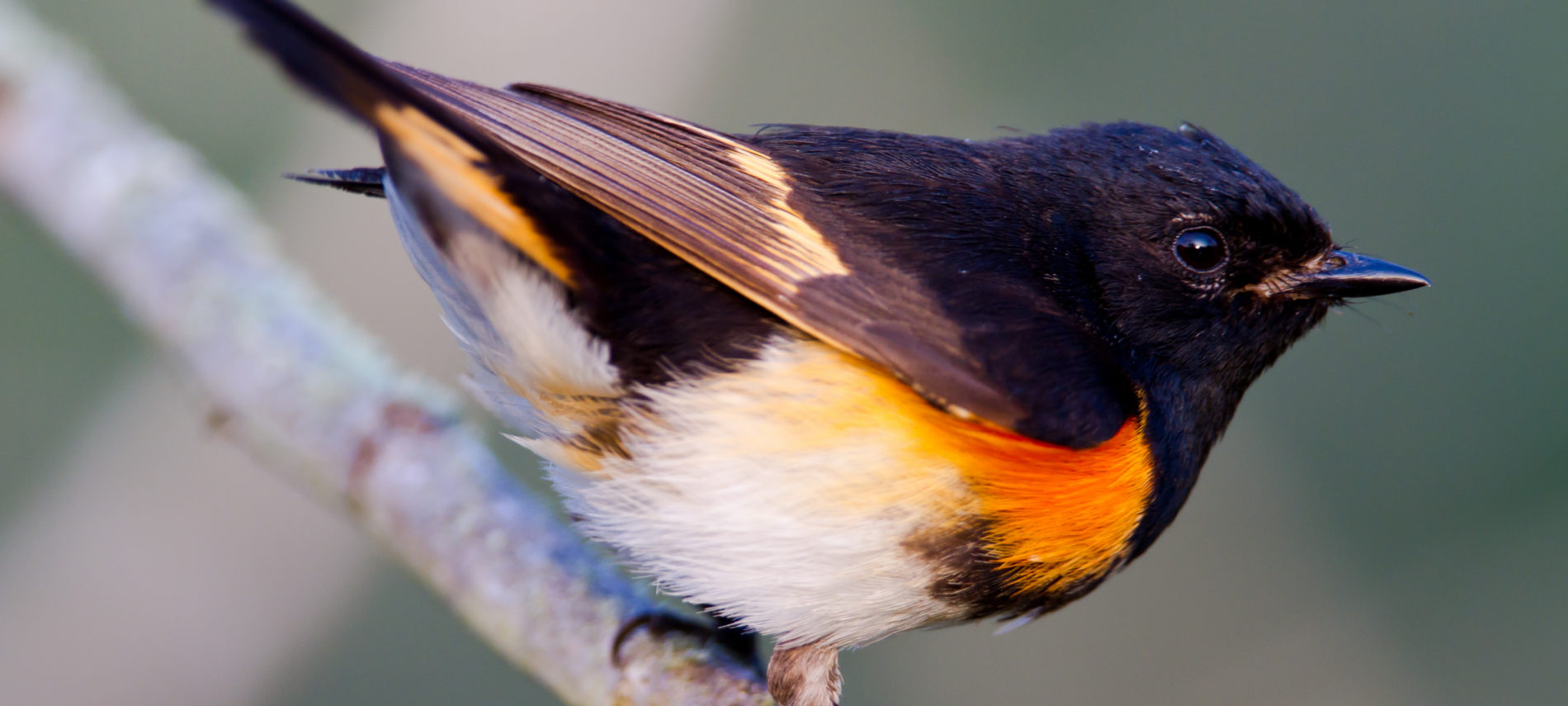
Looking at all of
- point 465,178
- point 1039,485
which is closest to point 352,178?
point 465,178

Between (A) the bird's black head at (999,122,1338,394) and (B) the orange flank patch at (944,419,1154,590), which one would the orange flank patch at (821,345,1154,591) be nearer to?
(B) the orange flank patch at (944,419,1154,590)

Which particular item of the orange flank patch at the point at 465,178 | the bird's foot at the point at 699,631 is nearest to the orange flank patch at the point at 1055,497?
the bird's foot at the point at 699,631

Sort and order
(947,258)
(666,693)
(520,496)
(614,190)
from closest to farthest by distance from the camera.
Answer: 1. (614,190)
2. (947,258)
3. (666,693)
4. (520,496)

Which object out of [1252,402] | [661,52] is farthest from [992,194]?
[1252,402]

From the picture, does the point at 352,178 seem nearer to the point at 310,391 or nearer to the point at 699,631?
the point at 310,391

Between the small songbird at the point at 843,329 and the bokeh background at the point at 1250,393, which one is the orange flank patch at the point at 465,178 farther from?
the bokeh background at the point at 1250,393

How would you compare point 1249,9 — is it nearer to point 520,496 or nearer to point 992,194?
point 992,194
